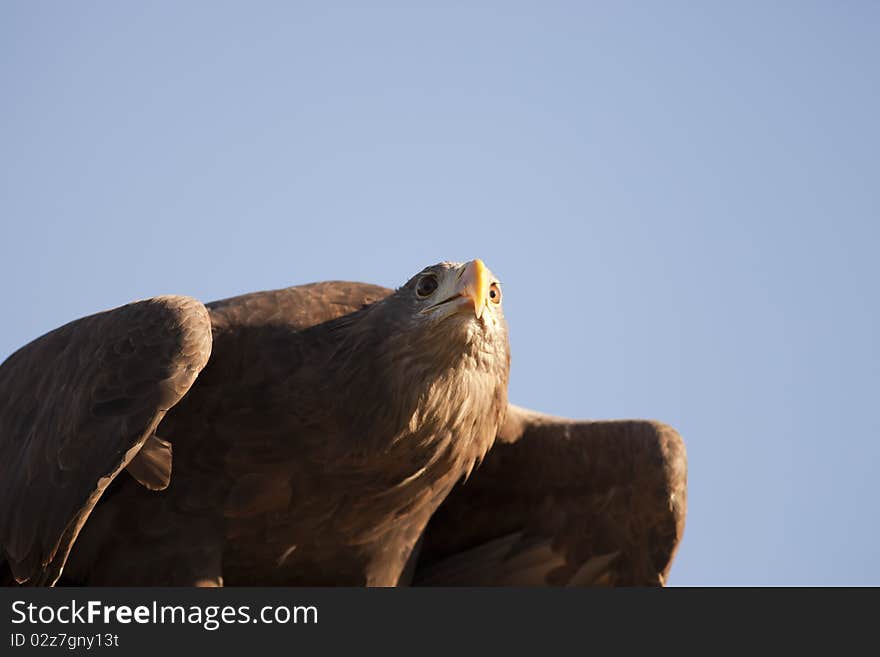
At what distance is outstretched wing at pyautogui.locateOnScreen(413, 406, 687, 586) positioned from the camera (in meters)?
9.27

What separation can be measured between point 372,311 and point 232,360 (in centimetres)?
82

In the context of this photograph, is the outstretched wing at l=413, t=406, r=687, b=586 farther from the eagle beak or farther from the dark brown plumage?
the eagle beak

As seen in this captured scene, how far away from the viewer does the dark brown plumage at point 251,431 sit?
745 cm

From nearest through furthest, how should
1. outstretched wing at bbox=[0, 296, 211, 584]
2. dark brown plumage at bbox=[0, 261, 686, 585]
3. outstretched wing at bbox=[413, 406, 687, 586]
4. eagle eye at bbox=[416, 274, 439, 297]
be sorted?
1. outstretched wing at bbox=[0, 296, 211, 584]
2. dark brown plumage at bbox=[0, 261, 686, 585]
3. eagle eye at bbox=[416, 274, 439, 297]
4. outstretched wing at bbox=[413, 406, 687, 586]

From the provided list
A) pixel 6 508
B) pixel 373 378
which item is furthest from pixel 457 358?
pixel 6 508

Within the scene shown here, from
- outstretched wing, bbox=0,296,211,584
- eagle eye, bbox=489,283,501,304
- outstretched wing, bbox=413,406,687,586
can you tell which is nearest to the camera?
outstretched wing, bbox=0,296,211,584

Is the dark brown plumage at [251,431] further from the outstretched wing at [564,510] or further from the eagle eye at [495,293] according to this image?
the outstretched wing at [564,510]

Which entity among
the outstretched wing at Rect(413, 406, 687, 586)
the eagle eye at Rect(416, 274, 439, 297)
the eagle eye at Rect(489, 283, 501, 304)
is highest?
the eagle eye at Rect(489, 283, 501, 304)

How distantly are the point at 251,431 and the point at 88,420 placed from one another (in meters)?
0.96

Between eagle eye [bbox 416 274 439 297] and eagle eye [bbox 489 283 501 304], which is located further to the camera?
eagle eye [bbox 416 274 439 297]

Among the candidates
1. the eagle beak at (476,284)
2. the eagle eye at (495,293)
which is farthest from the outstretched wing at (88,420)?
the eagle eye at (495,293)

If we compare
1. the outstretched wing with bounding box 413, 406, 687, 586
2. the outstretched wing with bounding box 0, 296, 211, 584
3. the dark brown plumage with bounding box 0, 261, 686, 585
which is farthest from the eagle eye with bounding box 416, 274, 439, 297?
the outstretched wing with bounding box 413, 406, 687, 586

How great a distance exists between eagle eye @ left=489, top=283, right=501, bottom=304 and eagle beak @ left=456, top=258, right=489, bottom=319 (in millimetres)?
169

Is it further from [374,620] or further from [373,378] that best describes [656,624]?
[373,378]
